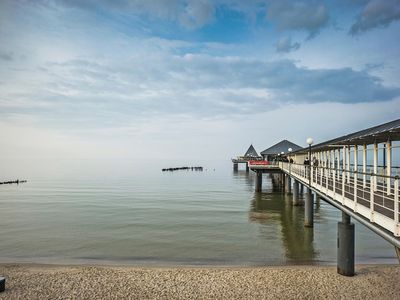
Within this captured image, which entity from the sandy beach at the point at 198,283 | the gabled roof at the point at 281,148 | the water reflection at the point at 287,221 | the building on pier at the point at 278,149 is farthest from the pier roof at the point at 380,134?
the gabled roof at the point at 281,148

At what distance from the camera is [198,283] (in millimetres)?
10961

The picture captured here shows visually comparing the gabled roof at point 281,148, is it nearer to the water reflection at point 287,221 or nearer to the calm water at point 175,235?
the water reflection at point 287,221

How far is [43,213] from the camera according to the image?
1035 inches

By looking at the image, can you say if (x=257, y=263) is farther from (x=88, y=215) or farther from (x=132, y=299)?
(x=88, y=215)

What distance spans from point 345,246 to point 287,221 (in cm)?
Answer: 1164

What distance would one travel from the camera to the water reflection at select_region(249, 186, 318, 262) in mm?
15328

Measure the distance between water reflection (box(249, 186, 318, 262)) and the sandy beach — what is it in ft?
8.49

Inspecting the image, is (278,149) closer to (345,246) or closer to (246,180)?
(246,180)

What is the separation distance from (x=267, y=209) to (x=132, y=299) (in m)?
19.6

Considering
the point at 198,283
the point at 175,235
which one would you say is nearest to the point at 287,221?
the point at 175,235

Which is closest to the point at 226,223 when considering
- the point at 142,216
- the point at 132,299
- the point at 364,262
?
the point at 142,216

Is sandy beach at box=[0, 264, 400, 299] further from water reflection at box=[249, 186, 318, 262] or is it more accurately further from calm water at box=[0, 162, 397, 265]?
water reflection at box=[249, 186, 318, 262]

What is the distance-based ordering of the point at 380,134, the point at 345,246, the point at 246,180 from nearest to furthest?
the point at 345,246
the point at 380,134
the point at 246,180

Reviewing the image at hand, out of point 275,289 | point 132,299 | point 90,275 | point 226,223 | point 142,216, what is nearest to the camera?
point 132,299
